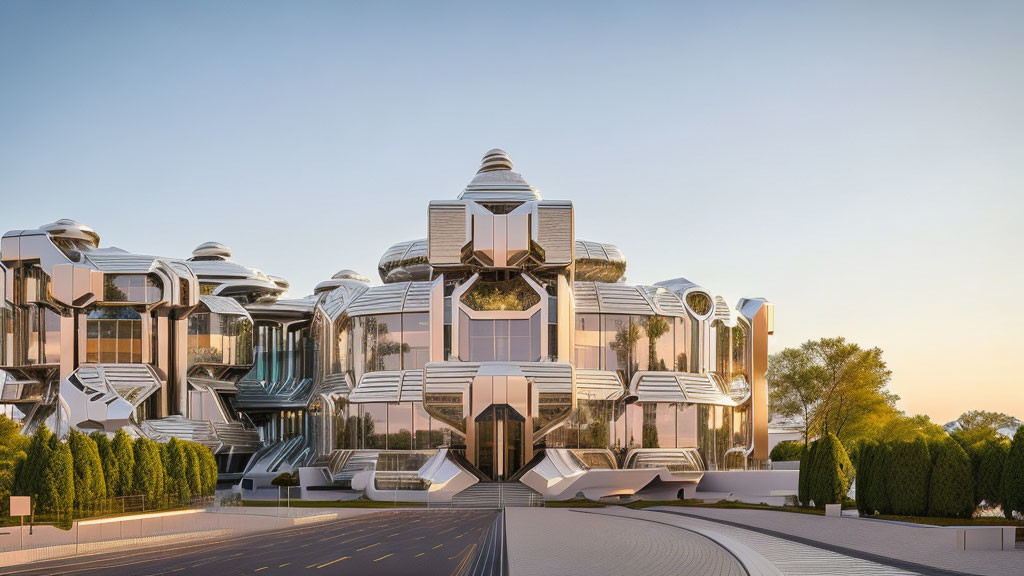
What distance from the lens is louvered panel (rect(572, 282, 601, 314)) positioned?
67938mm

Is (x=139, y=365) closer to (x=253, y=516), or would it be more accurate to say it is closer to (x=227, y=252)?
(x=227, y=252)

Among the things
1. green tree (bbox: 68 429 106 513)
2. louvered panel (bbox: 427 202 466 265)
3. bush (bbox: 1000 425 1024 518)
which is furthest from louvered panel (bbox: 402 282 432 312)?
bush (bbox: 1000 425 1024 518)

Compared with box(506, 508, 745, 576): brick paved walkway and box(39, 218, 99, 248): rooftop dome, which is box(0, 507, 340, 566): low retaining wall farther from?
box(39, 218, 99, 248): rooftop dome

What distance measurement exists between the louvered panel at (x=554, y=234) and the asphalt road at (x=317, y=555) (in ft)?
89.1

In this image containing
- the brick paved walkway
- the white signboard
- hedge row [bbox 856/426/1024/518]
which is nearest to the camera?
the brick paved walkway

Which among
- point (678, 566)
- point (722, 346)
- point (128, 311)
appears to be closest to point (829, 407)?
point (722, 346)

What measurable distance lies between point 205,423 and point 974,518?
171 feet

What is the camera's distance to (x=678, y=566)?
23.6 m

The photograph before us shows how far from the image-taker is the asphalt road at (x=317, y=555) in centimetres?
2359

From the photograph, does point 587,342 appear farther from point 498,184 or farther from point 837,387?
point 837,387

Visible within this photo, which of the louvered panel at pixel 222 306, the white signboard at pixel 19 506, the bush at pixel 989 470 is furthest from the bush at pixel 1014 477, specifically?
the louvered panel at pixel 222 306

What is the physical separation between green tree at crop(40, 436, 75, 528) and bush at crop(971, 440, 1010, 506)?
31.3 metres

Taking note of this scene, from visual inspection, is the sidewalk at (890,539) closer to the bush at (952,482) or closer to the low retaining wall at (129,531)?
the bush at (952,482)

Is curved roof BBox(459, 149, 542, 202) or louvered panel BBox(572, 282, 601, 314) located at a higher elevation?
curved roof BBox(459, 149, 542, 202)
